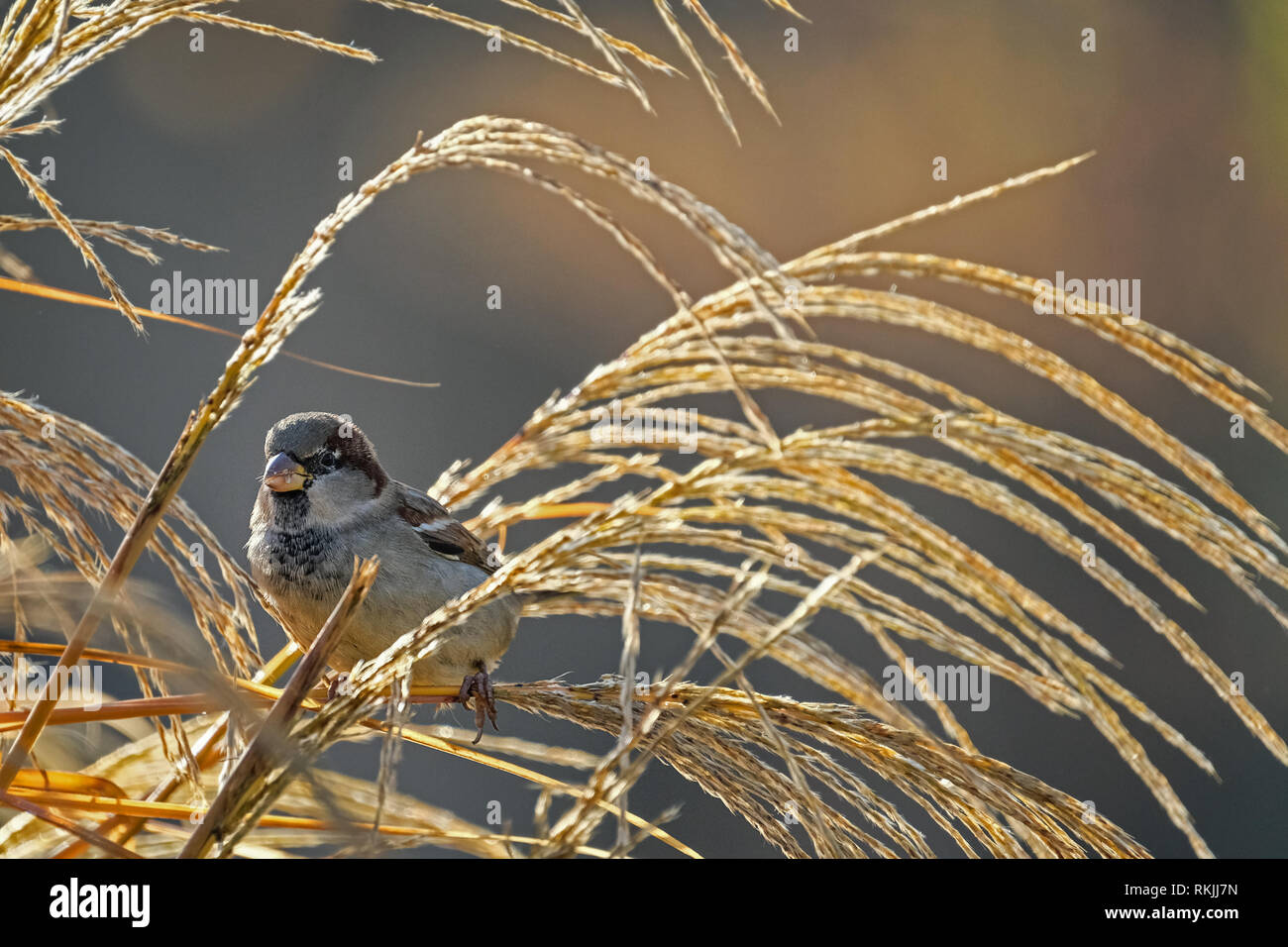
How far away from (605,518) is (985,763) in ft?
1.05

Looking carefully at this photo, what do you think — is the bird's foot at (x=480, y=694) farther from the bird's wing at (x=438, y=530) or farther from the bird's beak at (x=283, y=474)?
the bird's beak at (x=283, y=474)

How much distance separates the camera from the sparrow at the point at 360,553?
158 centimetres

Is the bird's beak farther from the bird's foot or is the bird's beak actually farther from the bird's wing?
the bird's foot

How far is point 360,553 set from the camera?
1.65 meters

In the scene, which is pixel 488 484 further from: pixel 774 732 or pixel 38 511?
pixel 774 732

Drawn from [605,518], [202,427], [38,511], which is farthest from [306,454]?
[605,518]

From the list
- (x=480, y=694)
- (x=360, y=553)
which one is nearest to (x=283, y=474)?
(x=360, y=553)

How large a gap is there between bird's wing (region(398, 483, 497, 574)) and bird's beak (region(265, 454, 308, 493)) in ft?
0.59

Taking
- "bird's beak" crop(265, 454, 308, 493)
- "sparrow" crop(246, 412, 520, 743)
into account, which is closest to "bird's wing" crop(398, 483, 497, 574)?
"sparrow" crop(246, 412, 520, 743)

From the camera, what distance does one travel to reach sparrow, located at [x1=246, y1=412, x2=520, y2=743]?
158 cm

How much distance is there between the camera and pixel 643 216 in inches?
141

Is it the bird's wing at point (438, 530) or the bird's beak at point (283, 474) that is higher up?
the bird's beak at point (283, 474)

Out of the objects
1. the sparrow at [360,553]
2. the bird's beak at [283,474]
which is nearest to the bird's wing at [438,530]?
the sparrow at [360,553]

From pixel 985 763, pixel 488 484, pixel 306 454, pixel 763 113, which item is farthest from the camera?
pixel 763 113
